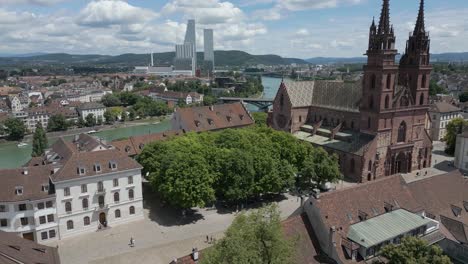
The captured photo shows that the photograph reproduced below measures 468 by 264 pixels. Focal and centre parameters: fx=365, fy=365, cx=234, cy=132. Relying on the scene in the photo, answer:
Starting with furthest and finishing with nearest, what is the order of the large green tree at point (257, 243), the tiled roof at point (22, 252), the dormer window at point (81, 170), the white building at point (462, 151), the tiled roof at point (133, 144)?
the white building at point (462, 151) < the tiled roof at point (133, 144) < the dormer window at point (81, 170) < the tiled roof at point (22, 252) < the large green tree at point (257, 243)

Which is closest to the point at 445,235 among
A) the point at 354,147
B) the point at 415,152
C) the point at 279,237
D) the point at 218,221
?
the point at 279,237

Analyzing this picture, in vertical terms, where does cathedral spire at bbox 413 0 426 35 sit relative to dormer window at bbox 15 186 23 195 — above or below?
above

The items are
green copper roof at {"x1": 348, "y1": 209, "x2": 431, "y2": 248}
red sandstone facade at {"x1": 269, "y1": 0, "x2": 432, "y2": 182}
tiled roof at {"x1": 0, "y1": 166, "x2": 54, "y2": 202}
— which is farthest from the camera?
red sandstone facade at {"x1": 269, "y1": 0, "x2": 432, "y2": 182}

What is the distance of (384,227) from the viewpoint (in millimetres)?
32844

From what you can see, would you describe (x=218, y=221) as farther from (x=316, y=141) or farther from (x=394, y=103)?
(x=394, y=103)

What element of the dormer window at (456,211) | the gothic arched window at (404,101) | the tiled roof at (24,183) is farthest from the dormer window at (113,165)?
the gothic arched window at (404,101)

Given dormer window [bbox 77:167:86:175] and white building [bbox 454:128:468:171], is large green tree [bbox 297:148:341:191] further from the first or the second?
white building [bbox 454:128:468:171]

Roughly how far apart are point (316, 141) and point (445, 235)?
133ft

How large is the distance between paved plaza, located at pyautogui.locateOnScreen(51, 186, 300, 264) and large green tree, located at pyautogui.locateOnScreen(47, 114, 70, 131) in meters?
87.3

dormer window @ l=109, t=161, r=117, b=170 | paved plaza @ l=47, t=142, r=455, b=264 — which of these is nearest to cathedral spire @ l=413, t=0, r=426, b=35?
paved plaza @ l=47, t=142, r=455, b=264

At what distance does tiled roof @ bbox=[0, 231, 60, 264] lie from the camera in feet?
84.8

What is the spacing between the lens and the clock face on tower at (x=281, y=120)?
8315cm

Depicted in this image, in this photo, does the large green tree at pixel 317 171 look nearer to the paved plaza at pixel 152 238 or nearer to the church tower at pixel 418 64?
the paved plaza at pixel 152 238

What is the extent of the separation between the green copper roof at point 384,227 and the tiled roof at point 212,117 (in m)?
48.8
